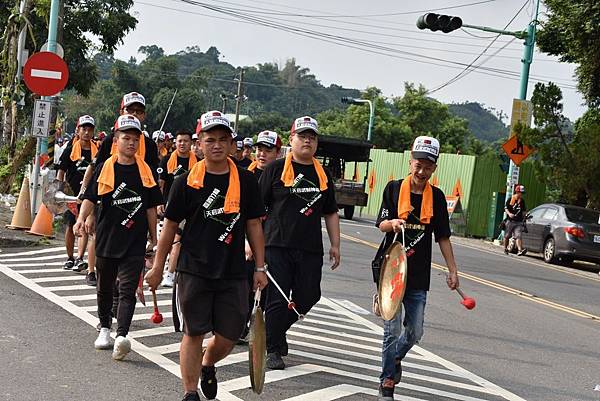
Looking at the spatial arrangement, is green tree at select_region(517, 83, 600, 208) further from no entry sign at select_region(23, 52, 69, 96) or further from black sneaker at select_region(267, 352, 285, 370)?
black sneaker at select_region(267, 352, 285, 370)

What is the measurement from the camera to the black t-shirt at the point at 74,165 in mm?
12094

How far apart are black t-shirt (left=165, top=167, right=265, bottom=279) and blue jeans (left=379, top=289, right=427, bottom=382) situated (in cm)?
145

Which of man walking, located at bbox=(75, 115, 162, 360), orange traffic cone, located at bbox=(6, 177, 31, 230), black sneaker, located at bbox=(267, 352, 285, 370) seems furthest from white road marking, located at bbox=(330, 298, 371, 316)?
orange traffic cone, located at bbox=(6, 177, 31, 230)

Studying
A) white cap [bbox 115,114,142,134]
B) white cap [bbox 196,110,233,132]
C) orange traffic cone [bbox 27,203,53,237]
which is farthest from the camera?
orange traffic cone [bbox 27,203,53,237]

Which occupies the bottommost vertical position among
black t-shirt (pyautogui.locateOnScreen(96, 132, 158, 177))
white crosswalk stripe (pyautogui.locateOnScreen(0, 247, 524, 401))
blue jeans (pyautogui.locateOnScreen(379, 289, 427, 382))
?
white crosswalk stripe (pyautogui.locateOnScreen(0, 247, 524, 401))

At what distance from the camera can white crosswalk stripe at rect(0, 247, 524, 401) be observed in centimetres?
699

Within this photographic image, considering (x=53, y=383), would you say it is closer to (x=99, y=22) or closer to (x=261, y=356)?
(x=261, y=356)

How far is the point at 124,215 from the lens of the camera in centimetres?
762

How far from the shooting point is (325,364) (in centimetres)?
780

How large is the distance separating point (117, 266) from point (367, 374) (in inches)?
88.7

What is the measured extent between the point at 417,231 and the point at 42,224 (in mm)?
9895

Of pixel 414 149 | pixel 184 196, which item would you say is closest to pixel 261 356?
pixel 184 196

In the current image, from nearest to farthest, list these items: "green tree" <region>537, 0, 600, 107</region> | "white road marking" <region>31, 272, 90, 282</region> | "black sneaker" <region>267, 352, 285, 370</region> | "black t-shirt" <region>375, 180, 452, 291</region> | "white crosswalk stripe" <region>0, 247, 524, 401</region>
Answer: "black t-shirt" <region>375, 180, 452, 291</region> → "white crosswalk stripe" <region>0, 247, 524, 401</region> → "black sneaker" <region>267, 352, 285, 370</region> → "white road marking" <region>31, 272, 90, 282</region> → "green tree" <region>537, 0, 600, 107</region>

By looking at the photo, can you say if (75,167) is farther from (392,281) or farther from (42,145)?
(392,281)
